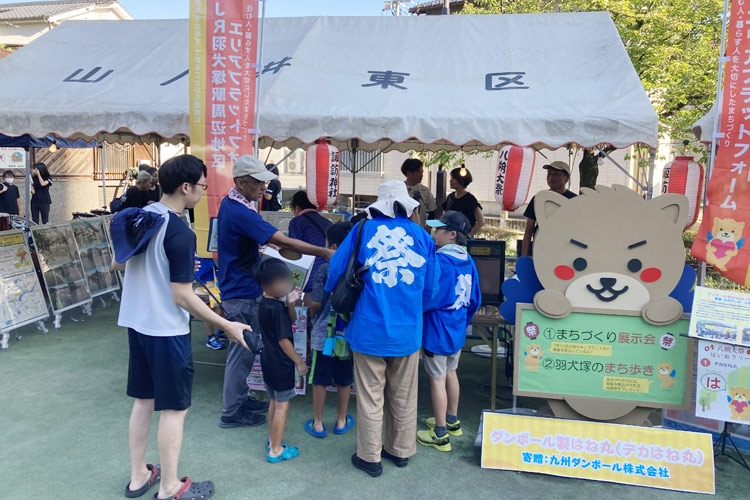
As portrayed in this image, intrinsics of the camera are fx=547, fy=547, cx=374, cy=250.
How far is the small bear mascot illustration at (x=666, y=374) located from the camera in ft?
11.4

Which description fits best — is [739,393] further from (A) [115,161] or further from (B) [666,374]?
(A) [115,161]

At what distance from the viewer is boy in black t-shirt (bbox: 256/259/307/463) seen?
3334 millimetres

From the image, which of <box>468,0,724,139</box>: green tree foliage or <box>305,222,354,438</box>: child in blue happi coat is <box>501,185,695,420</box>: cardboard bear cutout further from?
<box>468,0,724,139</box>: green tree foliage

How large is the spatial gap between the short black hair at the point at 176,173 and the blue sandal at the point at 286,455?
5.83 feet

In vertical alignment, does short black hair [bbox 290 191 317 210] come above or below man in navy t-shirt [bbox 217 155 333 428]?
above

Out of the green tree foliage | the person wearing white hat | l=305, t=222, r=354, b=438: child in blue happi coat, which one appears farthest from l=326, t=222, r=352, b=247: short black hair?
the green tree foliage

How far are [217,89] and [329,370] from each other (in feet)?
8.18

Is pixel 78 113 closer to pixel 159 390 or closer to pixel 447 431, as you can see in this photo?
pixel 159 390

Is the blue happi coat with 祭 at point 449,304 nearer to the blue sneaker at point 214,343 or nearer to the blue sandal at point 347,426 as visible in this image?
the blue sandal at point 347,426

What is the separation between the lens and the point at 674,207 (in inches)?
136

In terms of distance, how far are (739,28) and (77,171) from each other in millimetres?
16164

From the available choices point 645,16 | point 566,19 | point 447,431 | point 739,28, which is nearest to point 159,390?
point 447,431

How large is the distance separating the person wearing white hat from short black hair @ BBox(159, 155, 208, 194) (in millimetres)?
957

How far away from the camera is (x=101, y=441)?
3602mm
